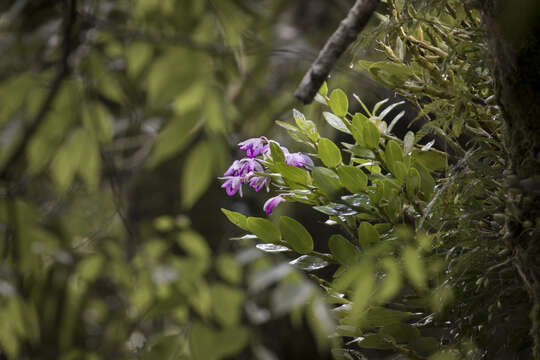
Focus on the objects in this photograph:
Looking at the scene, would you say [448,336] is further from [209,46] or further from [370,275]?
[209,46]

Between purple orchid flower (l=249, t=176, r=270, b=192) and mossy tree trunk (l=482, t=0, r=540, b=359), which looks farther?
purple orchid flower (l=249, t=176, r=270, b=192)

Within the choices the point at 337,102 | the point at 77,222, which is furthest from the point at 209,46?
the point at 77,222

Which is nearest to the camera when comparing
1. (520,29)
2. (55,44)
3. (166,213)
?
(520,29)

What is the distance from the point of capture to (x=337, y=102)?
1.27ft

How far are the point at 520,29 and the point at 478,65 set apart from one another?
0.16ft

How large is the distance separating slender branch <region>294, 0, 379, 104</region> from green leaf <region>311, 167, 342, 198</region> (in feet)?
0.20

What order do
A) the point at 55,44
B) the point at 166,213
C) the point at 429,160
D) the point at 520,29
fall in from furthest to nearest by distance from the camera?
the point at 166,213
the point at 55,44
the point at 429,160
the point at 520,29

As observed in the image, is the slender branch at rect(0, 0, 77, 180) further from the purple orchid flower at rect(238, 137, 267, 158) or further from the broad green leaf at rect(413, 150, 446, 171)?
the broad green leaf at rect(413, 150, 446, 171)

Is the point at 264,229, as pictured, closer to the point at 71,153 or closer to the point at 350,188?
the point at 350,188

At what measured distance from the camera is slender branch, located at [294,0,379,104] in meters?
0.32

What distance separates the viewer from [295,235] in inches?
14.6

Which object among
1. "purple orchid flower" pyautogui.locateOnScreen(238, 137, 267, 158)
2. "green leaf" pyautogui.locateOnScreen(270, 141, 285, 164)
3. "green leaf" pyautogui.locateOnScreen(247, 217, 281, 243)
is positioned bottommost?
"green leaf" pyautogui.locateOnScreen(247, 217, 281, 243)

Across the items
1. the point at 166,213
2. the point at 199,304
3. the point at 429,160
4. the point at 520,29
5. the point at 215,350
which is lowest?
the point at 166,213

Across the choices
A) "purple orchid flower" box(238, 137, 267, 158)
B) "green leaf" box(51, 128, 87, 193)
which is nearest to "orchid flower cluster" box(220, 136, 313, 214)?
"purple orchid flower" box(238, 137, 267, 158)
